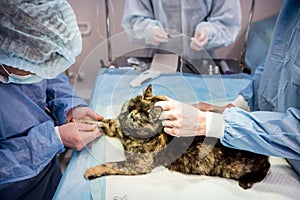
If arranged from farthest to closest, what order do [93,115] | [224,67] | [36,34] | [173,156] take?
1. [224,67]
2. [93,115]
3. [173,156]
4. [36,34]

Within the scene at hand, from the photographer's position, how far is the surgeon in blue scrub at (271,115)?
0.82m

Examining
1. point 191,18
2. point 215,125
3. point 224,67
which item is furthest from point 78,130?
point 224,67

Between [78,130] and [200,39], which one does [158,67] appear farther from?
[78,130]

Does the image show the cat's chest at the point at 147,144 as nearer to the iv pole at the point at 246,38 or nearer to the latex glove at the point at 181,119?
the latex glove at the point at 181,119

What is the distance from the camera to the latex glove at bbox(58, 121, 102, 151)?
1.04 meters

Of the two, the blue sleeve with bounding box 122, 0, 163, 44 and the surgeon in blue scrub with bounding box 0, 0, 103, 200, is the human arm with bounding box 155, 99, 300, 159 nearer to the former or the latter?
the surgeon in blue scrub with bounding box 0, 0, 103, 200

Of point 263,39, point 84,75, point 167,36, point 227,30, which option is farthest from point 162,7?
point 263,39

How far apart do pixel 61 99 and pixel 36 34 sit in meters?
0.45

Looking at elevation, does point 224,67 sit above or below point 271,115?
below

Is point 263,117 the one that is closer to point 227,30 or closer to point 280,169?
point 280,169

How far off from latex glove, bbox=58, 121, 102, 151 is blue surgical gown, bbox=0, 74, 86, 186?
0.18 feet

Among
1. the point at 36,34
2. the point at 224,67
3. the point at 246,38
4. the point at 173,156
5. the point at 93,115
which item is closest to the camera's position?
the point at 36,34

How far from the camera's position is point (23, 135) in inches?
38.0

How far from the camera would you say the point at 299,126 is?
80 centimetres
